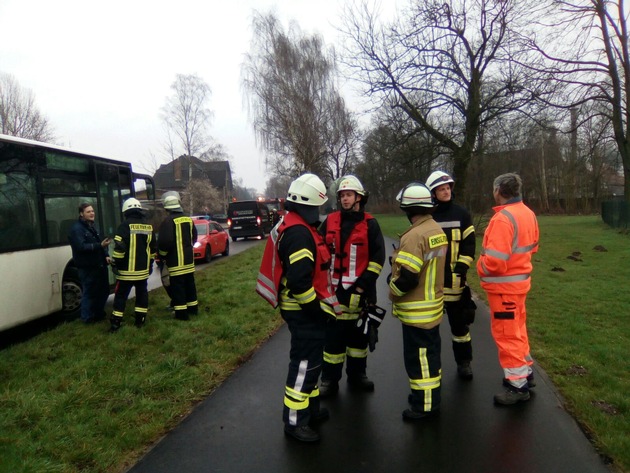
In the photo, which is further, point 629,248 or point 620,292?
point 629,248

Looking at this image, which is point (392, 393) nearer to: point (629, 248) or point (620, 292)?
point (620, 292)

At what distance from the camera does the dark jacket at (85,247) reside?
6.40 m

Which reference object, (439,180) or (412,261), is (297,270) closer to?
Answer: (412,261)

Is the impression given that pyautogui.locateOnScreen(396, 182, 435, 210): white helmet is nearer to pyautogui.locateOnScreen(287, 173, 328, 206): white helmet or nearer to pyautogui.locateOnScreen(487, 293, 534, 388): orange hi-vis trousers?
pyautogui.locateOnScreen(287, 173, 328, 206): white helmet

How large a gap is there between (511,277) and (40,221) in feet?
20.6

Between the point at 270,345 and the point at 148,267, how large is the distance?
7.01 feet

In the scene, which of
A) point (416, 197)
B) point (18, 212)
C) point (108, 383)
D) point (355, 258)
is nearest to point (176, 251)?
point (18, 212)

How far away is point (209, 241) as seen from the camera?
16.6 meters

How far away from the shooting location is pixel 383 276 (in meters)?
11.4

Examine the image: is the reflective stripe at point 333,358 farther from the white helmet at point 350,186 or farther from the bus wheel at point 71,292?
the bus wheel at point 71,292

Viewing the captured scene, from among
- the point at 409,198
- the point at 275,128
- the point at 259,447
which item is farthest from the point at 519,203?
the point at 275,128

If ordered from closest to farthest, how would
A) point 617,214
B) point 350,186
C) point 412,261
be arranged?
point 412,261 < point 350,186 < point 617,214

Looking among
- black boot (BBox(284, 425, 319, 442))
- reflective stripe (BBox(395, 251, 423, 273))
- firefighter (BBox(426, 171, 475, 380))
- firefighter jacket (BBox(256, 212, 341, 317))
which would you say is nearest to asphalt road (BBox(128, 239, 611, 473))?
black boot (BBox(284, 425, 319, 442))

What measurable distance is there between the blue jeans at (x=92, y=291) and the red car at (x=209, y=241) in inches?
344
